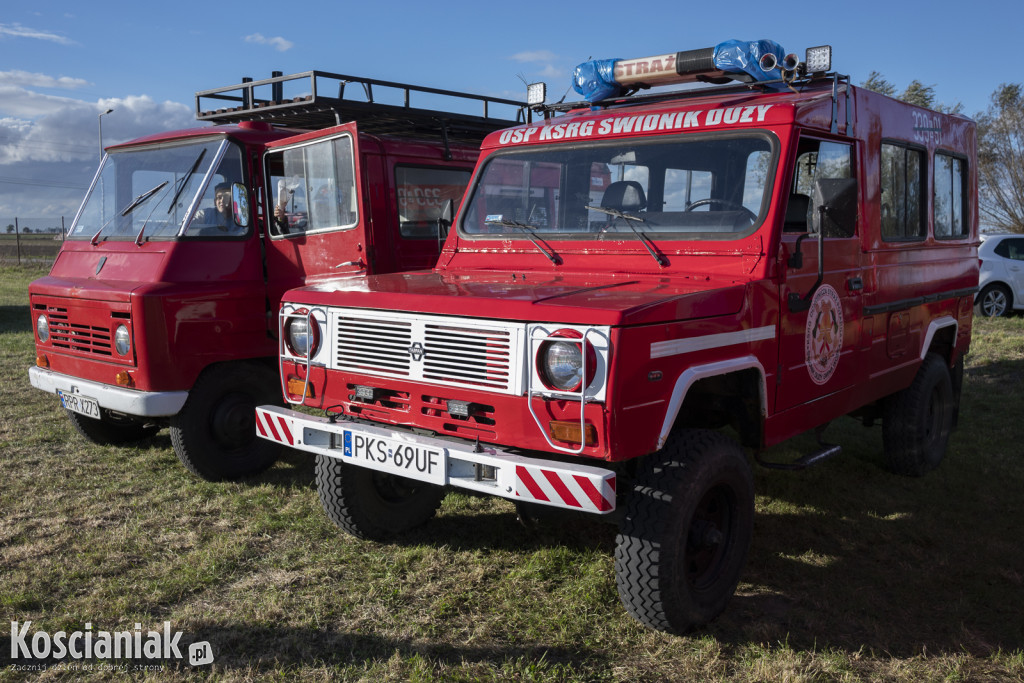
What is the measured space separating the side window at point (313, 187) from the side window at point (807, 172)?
2.94 meters

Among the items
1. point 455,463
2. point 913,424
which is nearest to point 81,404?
point 455,463

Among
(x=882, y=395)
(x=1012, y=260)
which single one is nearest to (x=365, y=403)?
(x=882, y=395)

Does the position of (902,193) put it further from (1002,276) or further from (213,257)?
(1002,276)

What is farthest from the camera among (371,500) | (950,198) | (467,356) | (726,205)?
(950,198)

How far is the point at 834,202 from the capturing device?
3.68m

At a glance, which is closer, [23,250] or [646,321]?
[646,321]

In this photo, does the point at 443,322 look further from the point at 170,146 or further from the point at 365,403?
the point at 170,146

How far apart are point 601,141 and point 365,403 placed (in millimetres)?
1807

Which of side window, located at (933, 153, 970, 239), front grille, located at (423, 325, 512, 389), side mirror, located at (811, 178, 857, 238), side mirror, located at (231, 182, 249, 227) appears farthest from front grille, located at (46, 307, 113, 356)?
side window, located at (933, 153, 970, 239)

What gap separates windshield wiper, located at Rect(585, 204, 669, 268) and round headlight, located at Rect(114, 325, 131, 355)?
3.02 metres

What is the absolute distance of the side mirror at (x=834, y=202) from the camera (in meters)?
3.68

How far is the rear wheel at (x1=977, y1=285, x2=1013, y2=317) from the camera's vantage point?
522 inches

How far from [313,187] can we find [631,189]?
2.60 m

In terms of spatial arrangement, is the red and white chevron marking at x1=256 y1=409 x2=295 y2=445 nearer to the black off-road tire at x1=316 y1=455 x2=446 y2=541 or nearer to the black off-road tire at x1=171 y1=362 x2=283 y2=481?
the black off-road tire at x1=316 y1=455 x2=446 y2=541
